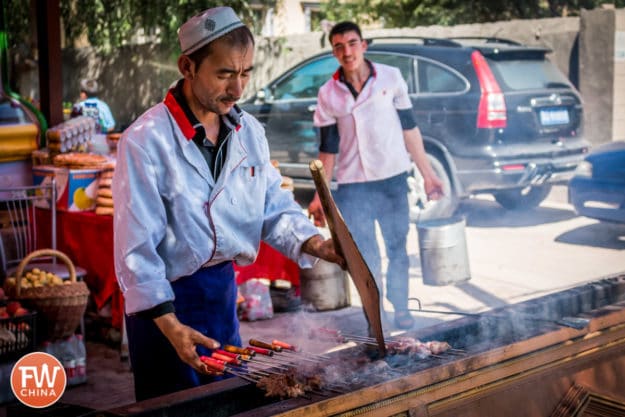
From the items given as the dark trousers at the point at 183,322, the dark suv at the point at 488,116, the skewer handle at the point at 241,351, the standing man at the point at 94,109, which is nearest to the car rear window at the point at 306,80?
the dark suv at the point at 488,116

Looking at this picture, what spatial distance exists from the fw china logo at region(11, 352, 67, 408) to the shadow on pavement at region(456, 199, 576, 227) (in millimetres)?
6720

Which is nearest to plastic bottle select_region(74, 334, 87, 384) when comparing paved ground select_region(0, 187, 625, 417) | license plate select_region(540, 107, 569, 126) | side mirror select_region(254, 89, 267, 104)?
paved ground select_region(0, 187, 625, 417)

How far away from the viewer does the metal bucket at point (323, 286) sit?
6.45 m

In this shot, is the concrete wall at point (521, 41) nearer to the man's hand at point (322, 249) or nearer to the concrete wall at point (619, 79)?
the concrete wall at point (619, 79)

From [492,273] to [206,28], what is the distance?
5663 millimetres

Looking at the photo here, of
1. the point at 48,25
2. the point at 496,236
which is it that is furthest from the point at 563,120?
the point at 48,25

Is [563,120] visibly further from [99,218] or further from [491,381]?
[491,381]

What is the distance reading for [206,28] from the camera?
2.49 m

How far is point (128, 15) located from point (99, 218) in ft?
36.5

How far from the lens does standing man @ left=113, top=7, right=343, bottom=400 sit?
7.97 feet

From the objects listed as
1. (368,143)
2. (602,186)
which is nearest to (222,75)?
(368,143)

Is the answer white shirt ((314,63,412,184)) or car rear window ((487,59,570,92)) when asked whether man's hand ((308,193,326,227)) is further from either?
car rear window ((487,59,570,92))

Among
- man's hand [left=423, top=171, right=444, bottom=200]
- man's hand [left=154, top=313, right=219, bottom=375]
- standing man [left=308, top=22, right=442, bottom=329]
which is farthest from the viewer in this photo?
man's hand [left=423, top=171, right=444, bottom=200]

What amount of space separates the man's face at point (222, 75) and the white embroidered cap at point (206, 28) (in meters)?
0.03
